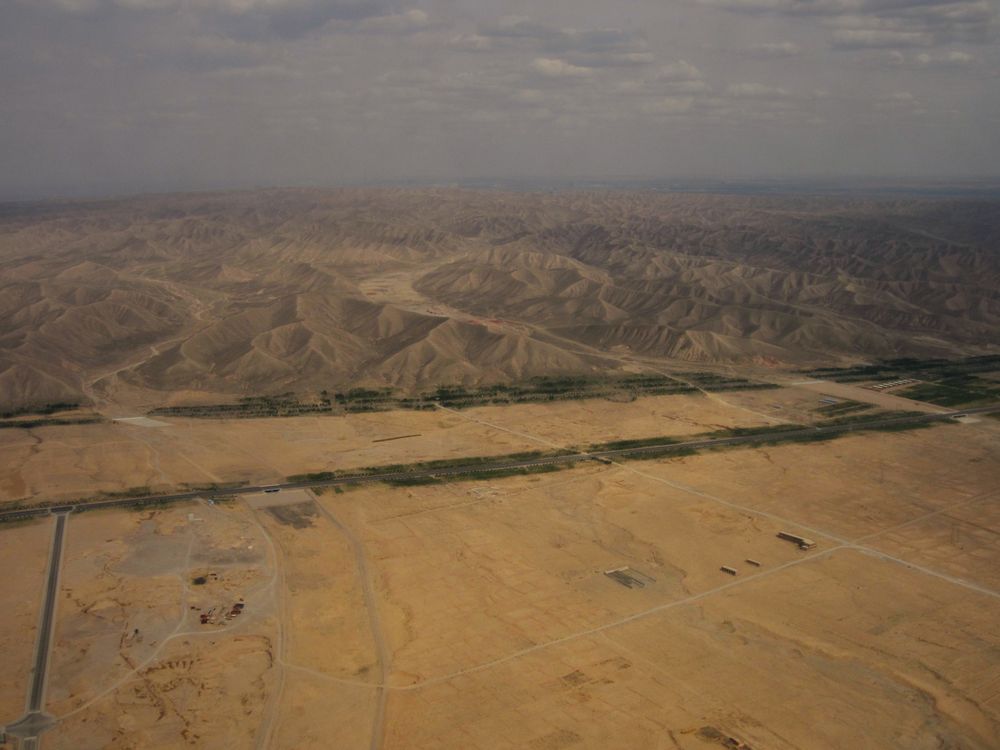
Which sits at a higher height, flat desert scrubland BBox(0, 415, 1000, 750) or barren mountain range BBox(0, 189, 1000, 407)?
barren mountain range BBox(0, 189, 1000, 407)

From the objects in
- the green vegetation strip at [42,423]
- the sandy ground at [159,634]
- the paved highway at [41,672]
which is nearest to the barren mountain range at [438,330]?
the green vegetation strip at [42,423]

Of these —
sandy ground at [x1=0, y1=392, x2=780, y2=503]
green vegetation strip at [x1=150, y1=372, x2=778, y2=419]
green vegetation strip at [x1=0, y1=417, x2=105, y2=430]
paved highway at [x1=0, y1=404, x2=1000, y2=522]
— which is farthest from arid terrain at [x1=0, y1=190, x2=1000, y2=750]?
green vegetation strip at [x1=0, y1=417, x2=105, y2=430]

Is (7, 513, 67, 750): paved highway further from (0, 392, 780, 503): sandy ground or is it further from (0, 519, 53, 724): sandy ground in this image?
(0, 392, 780, 503): sandy ground

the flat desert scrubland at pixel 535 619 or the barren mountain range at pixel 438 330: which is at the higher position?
the barren mountain range at pixel 438 330

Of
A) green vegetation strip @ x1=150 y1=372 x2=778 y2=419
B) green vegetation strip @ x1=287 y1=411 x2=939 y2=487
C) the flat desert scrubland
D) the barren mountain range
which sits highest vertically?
the barren mountain range

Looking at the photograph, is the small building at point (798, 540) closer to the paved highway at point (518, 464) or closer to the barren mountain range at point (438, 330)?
the paved highway at point (518, 464)

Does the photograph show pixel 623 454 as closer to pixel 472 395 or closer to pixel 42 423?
pixel 472 395

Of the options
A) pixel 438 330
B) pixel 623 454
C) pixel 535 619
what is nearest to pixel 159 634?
pixel 535 619

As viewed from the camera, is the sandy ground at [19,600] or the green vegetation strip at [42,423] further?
the green vegetation strip at [42,423]
